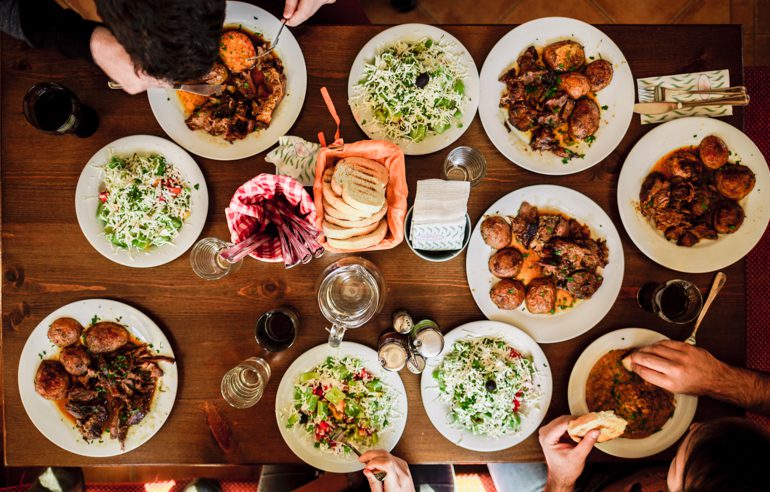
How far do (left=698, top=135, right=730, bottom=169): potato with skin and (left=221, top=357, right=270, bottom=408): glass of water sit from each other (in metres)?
2.14

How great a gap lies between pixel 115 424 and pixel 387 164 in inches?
63.1

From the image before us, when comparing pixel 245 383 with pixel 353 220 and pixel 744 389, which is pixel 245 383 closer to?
pixel 353 220

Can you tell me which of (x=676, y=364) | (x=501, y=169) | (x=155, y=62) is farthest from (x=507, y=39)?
(x=676, y=364)

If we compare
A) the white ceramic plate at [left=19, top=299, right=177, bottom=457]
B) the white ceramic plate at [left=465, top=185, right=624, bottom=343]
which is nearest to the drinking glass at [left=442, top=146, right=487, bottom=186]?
the white ceramic plate at [left=465, top=185, right=624, bottom=343]

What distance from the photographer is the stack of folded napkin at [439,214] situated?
1.86m

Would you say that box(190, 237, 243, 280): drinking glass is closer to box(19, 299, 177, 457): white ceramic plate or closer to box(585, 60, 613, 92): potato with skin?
box(19, 299, 177, 457): white ceramic plate

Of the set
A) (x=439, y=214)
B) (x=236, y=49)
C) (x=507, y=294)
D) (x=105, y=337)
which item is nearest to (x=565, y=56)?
(x=439, y=214)

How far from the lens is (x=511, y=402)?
2.08 metres

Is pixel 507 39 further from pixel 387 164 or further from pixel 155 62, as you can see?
pixel 155 62

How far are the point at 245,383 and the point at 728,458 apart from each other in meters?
1.88

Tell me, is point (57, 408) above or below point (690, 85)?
below

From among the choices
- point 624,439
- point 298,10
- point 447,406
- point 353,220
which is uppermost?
point 298,10

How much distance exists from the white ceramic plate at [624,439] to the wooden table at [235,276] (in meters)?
0.05

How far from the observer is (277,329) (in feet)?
6.91
